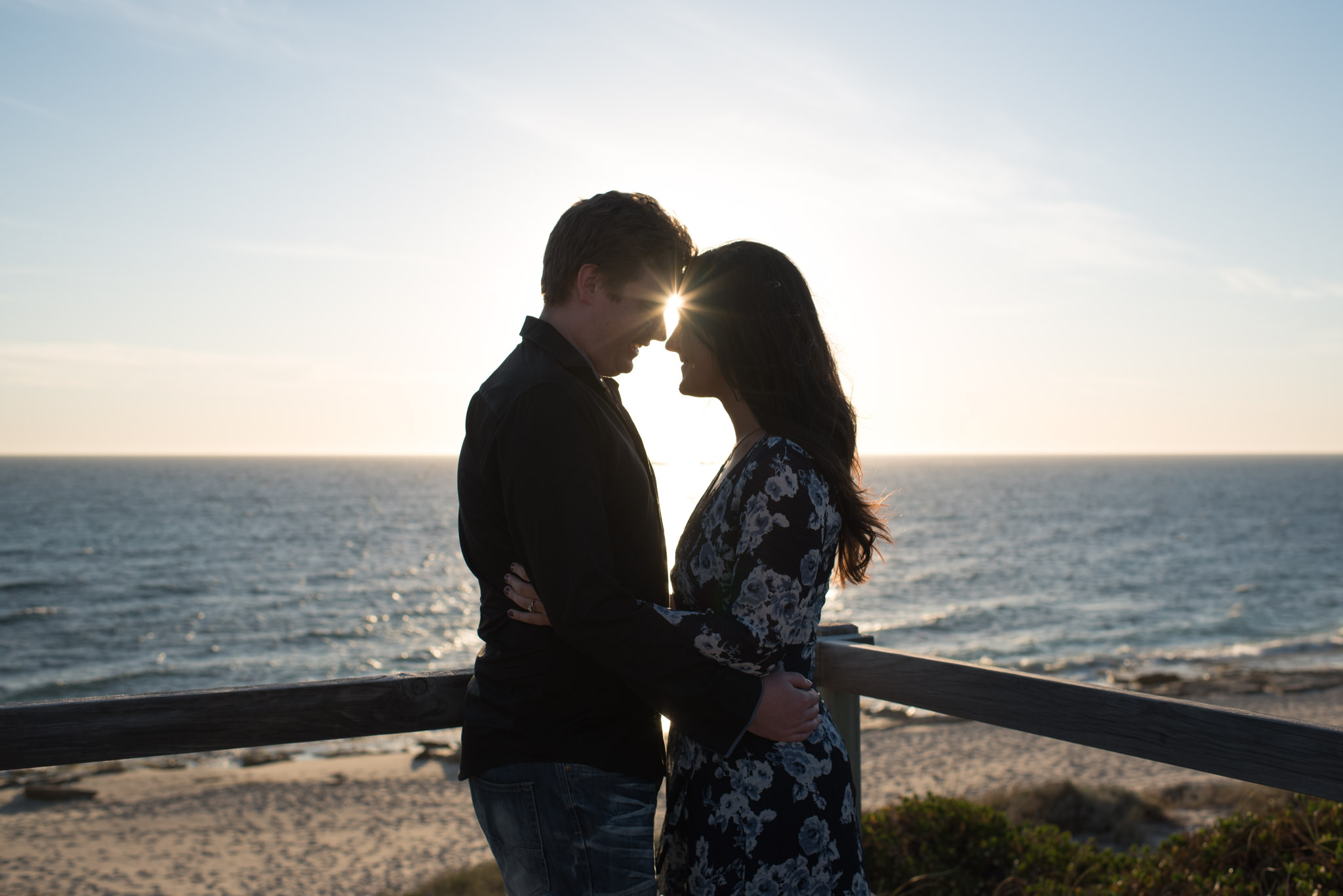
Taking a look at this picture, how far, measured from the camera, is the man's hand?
2.11 meters

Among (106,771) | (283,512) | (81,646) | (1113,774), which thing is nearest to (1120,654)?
(1113,774)

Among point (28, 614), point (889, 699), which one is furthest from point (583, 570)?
point (28, 614)

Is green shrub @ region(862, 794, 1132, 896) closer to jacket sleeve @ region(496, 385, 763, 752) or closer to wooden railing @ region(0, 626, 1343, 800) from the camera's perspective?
wooden railing @ region(0, 626, 1343, 800)

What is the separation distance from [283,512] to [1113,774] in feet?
252

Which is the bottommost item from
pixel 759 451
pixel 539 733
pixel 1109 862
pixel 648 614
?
pixel 1109 862

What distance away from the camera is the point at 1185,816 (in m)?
11.4

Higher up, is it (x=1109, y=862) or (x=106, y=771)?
(x=1109, y=862)

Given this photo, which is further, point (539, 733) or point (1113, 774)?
point (1113, 774)

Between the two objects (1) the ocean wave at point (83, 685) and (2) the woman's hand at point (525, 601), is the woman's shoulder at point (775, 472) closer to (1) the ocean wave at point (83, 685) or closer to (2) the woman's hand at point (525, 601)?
(2) the woman's hand at point (525, 601)

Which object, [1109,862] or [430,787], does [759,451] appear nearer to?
[1109,862]

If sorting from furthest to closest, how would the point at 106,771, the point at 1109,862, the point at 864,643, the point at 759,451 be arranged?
the point at 106,771 → the point at 1109,862 → the point at 864,643 → the point at 759,451

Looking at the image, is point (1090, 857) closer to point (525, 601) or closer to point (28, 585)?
point (525, 601)

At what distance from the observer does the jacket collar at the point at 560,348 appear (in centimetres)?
219

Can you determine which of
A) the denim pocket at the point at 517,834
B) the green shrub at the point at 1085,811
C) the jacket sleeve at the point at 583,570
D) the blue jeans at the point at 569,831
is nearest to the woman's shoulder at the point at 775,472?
the jacket sleeve at the point at 583,570
